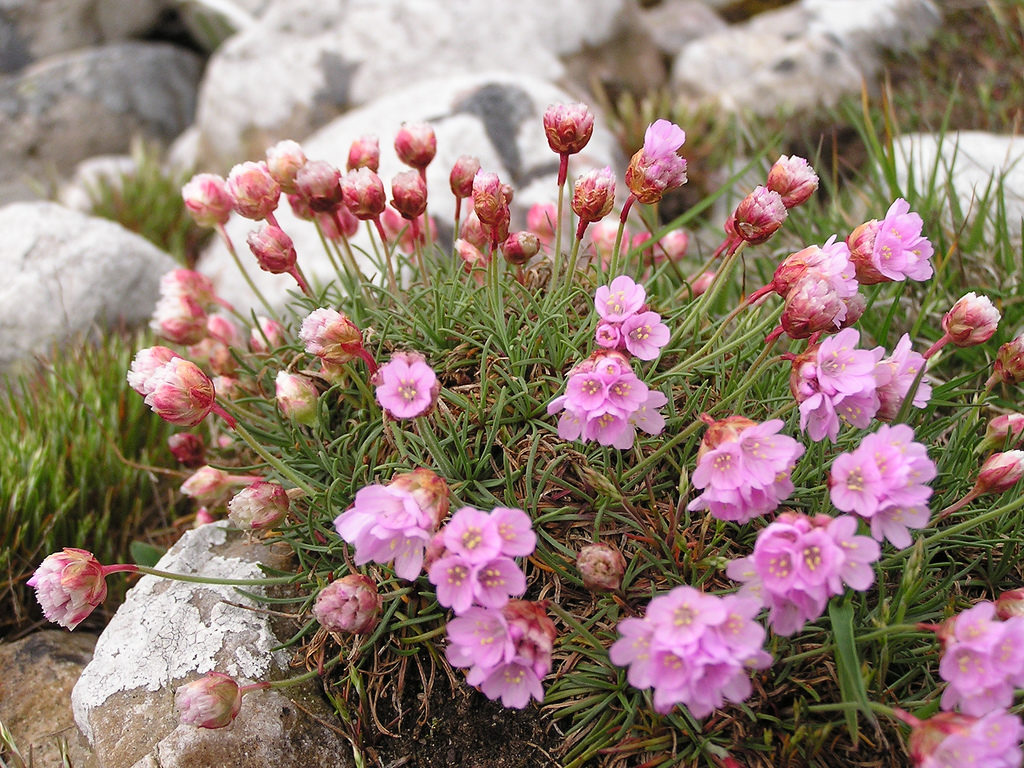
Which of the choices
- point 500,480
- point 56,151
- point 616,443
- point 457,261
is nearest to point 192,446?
point 457,261

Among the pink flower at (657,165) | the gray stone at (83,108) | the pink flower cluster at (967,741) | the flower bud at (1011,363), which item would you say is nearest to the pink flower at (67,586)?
the pink flower at (657,165)

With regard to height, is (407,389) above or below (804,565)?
above

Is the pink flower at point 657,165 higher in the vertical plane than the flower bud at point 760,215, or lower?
higher

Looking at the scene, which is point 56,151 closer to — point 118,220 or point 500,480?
point 118,220

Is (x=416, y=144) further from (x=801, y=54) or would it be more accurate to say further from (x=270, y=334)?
(x=801, y=54)

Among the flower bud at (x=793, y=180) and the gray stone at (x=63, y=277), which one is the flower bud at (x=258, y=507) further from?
the gray stone at (x=63, y=277)

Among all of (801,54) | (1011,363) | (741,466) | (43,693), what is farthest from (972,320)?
(801,54)

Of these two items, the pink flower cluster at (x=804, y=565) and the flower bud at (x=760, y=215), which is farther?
the flower bud at (x=760, y=215)
